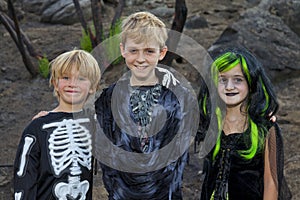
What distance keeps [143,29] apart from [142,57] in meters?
0.12

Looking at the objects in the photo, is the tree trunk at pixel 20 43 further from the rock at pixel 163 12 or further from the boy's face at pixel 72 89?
the boy's face at pixel 72 89

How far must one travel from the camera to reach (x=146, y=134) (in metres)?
2.28

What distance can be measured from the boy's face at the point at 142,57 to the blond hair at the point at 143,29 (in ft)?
0.06

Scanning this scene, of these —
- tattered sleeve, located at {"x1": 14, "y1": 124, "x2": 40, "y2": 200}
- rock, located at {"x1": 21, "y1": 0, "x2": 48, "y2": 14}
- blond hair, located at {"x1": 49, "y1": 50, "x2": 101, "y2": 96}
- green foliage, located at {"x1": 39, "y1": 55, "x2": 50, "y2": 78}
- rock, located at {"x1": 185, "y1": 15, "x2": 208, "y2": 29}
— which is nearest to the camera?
tattered sleeve, located at {"x1": 14, "y1": 124, "x2": 40, "y2": 200}

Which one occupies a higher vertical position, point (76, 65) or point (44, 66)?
point (44, 66)

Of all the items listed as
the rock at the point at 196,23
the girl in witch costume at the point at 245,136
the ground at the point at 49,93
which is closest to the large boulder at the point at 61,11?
the ground at the point at 49,93

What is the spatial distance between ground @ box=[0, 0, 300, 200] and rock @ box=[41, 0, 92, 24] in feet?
0.47

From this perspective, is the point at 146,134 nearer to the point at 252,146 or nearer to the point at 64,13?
the point at 252,146

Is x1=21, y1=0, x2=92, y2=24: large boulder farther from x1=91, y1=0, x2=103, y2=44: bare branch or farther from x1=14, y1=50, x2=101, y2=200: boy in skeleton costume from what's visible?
x1=14, y1=50, x2=101, y2=200: boy in skeleton costume

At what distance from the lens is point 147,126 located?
2.28 meters

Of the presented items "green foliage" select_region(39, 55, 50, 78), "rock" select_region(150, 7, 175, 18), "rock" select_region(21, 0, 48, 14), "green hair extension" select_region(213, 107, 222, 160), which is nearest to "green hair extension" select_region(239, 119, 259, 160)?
"green hair extension" select_region(213, 107, 222, 160)

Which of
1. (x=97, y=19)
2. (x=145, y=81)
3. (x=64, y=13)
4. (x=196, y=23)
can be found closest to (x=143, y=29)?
(x=145, y=81)

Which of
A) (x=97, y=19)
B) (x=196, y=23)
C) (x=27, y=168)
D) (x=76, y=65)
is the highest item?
(x=196, y=23)

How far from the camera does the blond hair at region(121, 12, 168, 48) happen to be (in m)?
2.26
